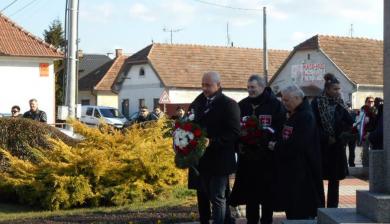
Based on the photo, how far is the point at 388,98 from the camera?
6438mm

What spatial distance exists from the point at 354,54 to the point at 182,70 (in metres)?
13.9

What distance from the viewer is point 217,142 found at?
26.2 feet

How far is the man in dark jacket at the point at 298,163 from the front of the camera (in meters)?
7.54

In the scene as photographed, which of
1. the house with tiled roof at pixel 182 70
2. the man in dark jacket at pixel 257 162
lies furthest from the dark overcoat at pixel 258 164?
the house with tiled roof at pixel 182 70

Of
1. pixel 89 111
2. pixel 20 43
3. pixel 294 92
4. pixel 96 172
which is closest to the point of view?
pixel 294 92

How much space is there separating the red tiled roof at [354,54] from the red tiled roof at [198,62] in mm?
7910

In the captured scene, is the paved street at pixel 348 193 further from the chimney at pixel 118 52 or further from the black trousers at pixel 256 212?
the chimney at pixel 118 52

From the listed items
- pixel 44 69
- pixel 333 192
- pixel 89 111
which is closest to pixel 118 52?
pixel 89 111

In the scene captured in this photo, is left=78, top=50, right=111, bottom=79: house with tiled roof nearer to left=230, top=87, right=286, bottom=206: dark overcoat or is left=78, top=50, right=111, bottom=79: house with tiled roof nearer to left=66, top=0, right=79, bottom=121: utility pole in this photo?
left=66, top=0, right=79, bottom=121: utility pole

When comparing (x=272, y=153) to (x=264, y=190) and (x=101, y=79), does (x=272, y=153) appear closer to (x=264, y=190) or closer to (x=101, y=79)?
(x=264, y=190)

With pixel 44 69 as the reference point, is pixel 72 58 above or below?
below

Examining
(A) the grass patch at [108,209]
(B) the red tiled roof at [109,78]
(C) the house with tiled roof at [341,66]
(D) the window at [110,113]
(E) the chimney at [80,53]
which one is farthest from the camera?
(B) the red tiled roof at [109,78]

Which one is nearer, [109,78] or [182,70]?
[182,70]

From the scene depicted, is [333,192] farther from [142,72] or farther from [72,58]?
[142,72]
